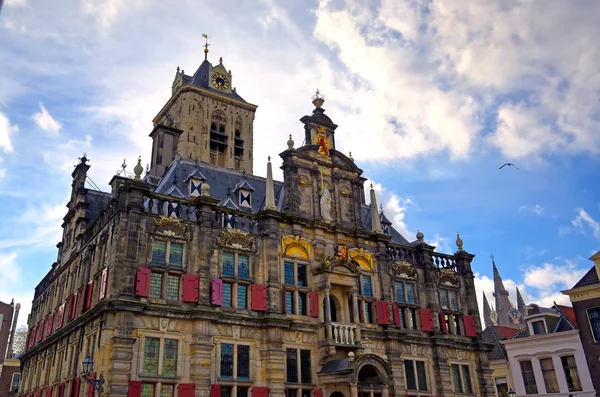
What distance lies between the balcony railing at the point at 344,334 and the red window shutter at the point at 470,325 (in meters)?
10.3

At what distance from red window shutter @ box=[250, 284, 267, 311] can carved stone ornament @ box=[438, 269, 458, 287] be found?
14561mm

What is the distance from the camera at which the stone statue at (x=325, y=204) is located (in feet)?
108

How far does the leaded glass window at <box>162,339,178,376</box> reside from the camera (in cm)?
2447

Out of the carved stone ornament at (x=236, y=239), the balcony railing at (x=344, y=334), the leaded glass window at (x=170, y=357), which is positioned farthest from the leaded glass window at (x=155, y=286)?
the balcony railing at (x=344, y=334)

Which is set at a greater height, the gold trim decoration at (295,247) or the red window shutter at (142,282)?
the gold trim decoration at (295,247)

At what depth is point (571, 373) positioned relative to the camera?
1458 inches

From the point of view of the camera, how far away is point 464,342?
3541 cm

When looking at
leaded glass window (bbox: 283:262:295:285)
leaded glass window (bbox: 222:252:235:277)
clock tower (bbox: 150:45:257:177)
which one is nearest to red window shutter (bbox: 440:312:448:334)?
leaded glass window (bbox: 283:262:295:285)

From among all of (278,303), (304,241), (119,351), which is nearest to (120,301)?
(119,351)

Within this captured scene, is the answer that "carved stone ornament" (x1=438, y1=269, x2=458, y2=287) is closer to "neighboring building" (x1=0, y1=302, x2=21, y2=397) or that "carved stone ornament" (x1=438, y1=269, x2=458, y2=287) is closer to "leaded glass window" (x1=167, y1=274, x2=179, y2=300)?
"leaded glass window" (x1=167, y1=274, x2=179, y2=300)

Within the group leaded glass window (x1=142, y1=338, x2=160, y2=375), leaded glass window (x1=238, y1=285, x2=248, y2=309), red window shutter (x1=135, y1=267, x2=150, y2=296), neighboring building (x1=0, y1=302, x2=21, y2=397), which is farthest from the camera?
neighboring building (x1=0, y1=302, x2=21, y2=397)

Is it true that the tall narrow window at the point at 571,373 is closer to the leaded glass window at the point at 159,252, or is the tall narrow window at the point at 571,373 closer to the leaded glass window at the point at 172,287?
the leaded glass window at the point at 172,287

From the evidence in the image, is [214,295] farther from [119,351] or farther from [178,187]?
[178,187]

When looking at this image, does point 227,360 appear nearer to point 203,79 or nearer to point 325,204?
point 325,204
